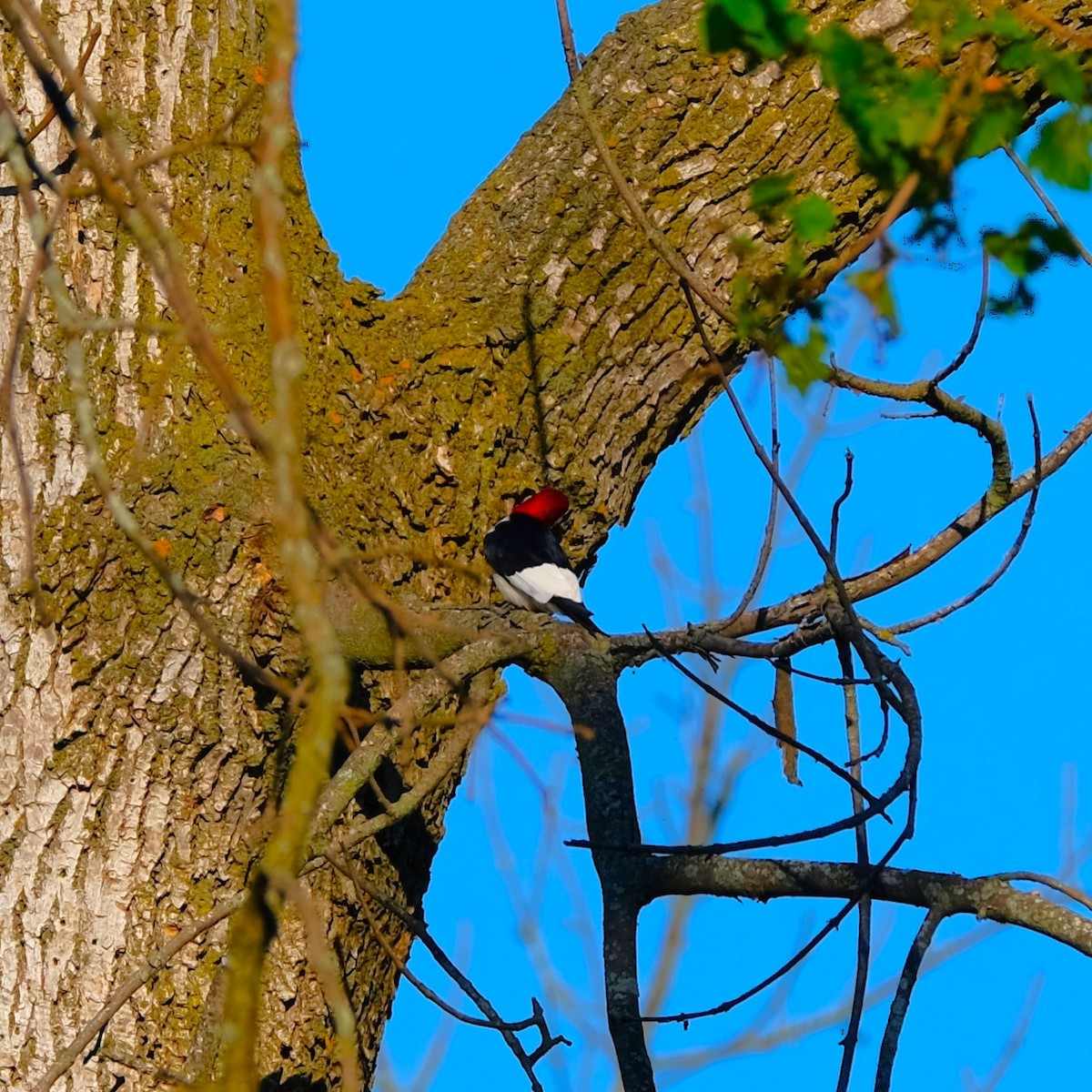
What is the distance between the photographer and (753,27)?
120 cm

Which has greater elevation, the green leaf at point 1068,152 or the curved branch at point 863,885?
the green leaf at point 1068,152

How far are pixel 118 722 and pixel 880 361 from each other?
1.46m

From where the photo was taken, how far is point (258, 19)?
8.83 feet

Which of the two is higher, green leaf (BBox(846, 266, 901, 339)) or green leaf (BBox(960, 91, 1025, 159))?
green leaf (BBox(960, 91, 1025, 159))

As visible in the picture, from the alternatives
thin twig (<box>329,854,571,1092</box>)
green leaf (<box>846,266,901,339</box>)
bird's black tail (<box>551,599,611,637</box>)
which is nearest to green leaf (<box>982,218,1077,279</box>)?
green leaf (<box>846,266,901,339</box>)

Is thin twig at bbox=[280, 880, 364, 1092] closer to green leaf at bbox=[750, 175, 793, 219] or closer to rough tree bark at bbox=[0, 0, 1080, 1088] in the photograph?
green leaf at bbox=[750, 175, 793, 219]

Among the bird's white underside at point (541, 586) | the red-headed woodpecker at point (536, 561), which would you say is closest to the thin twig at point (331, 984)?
the red-headed woodpecker at point (536, 561)

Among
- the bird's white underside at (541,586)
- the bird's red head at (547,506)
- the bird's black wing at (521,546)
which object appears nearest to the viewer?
the bird's red head at (547,506)

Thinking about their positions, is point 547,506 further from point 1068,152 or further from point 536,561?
point 1068,152

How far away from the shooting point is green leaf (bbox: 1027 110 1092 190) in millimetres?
1228

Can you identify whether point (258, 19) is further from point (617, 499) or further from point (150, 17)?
point (617, 499)

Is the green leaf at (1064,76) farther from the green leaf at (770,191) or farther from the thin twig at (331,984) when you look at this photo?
the thin twig at (331,984)

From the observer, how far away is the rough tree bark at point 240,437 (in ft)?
7.39

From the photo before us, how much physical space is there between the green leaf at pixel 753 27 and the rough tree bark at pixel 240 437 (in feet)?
3.35
